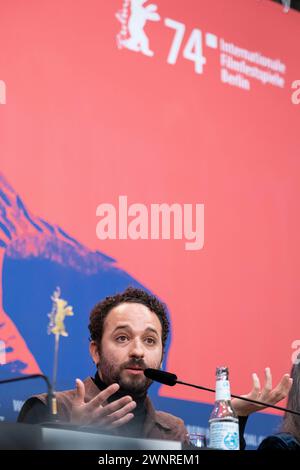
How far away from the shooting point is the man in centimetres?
245

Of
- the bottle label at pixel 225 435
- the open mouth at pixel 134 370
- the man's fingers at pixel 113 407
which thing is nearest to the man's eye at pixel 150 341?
the open mouth at pixel 134 370

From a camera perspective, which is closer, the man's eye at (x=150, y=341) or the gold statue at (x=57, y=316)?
the man's eye at (x=150, y=341)

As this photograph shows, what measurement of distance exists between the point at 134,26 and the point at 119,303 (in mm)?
1082

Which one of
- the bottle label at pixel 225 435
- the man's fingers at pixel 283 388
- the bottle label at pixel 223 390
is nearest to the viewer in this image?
the bottle label at pixel 225 435

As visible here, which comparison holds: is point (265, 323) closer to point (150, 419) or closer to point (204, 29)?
point (150, 419)

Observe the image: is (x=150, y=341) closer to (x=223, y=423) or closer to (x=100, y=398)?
(x=100, y=398)

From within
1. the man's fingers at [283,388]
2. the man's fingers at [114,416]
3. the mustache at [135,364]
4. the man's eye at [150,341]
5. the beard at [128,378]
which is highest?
the man's eye at [150,341]

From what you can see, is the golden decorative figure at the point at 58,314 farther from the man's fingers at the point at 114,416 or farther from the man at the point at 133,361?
the man's fingers at the point at 114,416

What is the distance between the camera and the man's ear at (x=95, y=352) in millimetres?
2664

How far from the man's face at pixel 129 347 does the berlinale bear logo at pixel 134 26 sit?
104 cm

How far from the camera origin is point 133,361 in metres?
2.55

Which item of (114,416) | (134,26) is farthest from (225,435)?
(134,26)

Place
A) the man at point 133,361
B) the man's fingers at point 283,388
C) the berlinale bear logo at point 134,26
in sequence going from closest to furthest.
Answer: the man's fingers at point 283,388 → the man at point 133,361 → the berlinale bear logo at point 134,26

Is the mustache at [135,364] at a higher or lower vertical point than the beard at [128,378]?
higher
